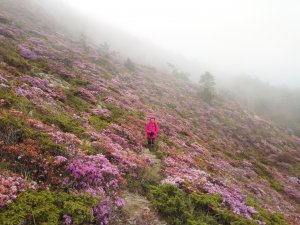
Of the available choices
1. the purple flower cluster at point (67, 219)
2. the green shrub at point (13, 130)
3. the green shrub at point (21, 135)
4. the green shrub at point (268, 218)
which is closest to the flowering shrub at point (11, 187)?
the purple flower cluster at point (67, 219)

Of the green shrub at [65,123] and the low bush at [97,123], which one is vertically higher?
the green shrub at [65,123]

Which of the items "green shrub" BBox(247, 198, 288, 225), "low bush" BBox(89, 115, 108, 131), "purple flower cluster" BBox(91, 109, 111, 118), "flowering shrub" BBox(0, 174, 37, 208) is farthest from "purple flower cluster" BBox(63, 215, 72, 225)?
"purple flower cluster" BBox(91, 109, 111, 118)

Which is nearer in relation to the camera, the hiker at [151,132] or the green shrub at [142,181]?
the green shrub at [142,181]

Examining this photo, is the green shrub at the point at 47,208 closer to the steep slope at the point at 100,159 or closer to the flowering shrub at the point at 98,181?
the steep slope at the point at 100,159

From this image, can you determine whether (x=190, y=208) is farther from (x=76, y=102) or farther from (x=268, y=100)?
(x=268, y=100)

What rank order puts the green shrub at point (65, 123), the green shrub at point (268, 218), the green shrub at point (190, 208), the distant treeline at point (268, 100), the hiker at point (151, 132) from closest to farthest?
the green shrub at point (190, 208), the green shrub at point (268, 218), the green shrub at point (65, 123), the hiker at point (151, 132), the distant treeline at point (268, 100)

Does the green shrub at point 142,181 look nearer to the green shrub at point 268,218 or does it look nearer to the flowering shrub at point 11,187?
the flowering shrub at point 11,187

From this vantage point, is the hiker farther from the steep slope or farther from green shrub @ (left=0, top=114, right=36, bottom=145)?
green shrub @ (left=0, top=114, right=36, bottom=145)

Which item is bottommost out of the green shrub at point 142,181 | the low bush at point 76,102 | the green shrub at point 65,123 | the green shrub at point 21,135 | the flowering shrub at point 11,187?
the green shrub at point 142,181

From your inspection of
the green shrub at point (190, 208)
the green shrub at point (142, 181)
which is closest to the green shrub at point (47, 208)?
the green shrub at point (190, 208)

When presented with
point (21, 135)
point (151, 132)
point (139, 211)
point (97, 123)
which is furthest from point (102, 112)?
point (139, 211)

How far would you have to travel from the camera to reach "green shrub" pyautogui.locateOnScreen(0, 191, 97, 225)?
6.28m

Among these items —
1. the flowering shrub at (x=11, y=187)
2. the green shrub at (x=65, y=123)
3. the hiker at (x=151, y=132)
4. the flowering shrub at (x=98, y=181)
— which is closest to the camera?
the flowering shrub at (x=11, y=187)

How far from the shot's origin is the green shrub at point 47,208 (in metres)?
6.28
